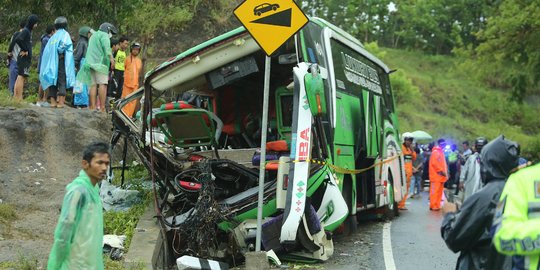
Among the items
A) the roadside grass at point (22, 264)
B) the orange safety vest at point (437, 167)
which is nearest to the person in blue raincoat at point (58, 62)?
the roadside grass at point (22, 264)

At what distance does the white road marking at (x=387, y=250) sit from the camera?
955 centimetres

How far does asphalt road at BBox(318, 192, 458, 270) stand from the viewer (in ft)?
31.6

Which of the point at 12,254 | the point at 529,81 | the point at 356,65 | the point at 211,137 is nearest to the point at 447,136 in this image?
the point at 529,81

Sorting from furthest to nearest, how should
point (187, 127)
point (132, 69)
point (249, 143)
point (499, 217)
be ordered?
point (132, 69)
point (249, 143)
point (187, 127)
point (499, 217)

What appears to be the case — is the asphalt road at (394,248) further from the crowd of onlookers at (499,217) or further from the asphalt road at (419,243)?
the crowd of onlookers at (499,217)

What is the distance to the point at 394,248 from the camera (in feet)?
36.5

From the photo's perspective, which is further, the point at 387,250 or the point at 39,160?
the point at 39,160

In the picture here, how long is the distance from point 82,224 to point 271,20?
452 cm

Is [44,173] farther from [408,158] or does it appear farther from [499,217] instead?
[408,158]

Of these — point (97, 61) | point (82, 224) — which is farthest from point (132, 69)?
point (82, 224)

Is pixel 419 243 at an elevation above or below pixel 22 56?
below

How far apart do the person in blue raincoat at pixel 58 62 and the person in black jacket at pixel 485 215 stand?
984 centimetres

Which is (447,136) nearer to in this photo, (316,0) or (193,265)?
(316,0)

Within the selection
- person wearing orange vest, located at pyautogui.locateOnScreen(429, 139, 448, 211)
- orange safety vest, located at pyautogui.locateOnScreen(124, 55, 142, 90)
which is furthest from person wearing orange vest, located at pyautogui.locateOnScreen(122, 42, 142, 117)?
person wearing orange vest, located at pyautogui.locateOnScreen(429, 139, 448, 211)
